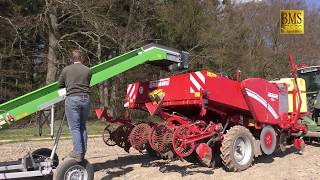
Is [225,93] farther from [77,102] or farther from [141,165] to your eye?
[77,102]

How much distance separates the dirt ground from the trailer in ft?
0.89

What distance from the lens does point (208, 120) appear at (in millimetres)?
10508

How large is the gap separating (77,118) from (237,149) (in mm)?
3577

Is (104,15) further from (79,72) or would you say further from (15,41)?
(79,72)

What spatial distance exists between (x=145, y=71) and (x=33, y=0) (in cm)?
795

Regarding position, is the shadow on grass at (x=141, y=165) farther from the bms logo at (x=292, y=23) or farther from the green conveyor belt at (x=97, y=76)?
the bms logo at (x=292, y=23)

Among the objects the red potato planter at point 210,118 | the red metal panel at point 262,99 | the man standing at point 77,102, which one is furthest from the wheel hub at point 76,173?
the red metal panel at point 262,99

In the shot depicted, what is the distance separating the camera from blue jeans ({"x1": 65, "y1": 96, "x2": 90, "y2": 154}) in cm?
772

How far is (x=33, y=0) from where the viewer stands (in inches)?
1193

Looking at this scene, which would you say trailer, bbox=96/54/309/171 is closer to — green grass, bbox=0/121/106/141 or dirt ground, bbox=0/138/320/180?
dirt ground, bbox=0/138/320/180

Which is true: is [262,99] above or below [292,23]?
below

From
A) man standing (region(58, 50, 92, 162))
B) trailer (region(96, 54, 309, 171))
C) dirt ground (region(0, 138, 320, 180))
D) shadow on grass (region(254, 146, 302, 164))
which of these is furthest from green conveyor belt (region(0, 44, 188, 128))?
shadow on grass (region(254, 146, 302, 164))

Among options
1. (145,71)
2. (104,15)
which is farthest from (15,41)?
(145,71)

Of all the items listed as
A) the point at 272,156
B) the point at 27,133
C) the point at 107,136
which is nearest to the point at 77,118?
the point at 107,136
